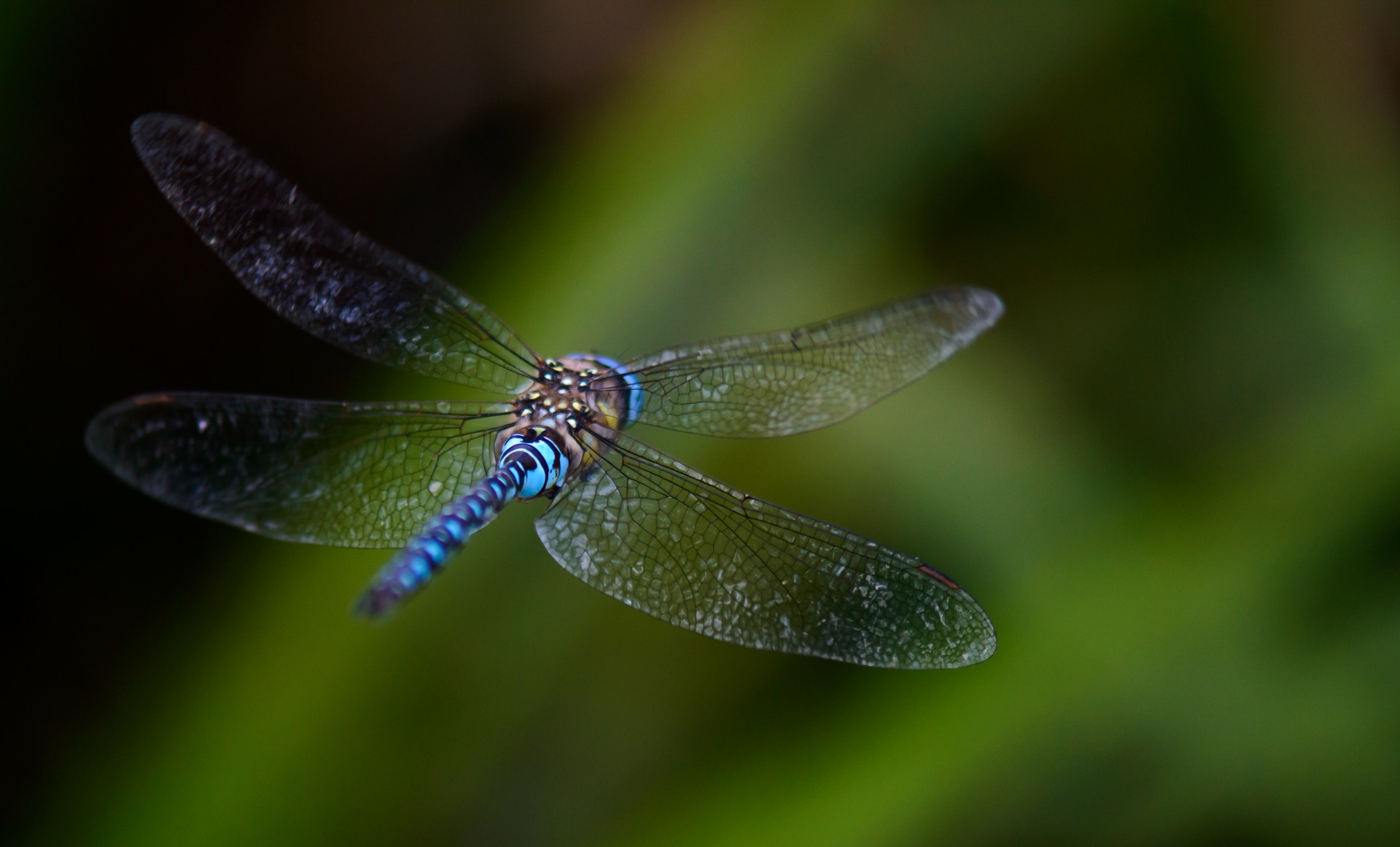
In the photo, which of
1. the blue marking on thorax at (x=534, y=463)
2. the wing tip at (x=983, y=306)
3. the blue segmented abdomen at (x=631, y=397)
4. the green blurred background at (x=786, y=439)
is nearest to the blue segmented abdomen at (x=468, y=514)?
the blue marking on thorax at (x=534, y=463)

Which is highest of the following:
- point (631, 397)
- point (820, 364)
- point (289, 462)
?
point (820, 364)

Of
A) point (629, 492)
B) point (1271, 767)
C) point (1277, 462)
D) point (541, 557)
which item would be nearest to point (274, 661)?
point (541, 557)

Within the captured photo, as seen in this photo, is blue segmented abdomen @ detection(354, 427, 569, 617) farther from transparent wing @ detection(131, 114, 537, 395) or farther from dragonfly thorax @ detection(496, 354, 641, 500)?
transparent wing @ detection(131, 114, 537, 395)

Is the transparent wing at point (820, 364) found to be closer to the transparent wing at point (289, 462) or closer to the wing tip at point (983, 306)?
the wing tip at point (983, 306)

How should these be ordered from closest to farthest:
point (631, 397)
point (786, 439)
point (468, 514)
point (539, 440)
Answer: point (468, 514)
point (539, 440)
point (631, 397)
point (786, 439)

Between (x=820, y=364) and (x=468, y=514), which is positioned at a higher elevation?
(x=820, y=364)

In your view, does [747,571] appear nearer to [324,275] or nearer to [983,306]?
[983,306]

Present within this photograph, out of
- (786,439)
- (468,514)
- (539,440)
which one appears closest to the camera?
(468,514)

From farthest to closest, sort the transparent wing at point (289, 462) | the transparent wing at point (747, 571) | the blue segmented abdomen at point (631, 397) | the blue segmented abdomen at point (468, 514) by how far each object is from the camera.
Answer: the blue segmented abdomen at point (631, 397) → the transparent wing at point (289, 462) → the transparent wing at point (747, 571) → the blue segmented abdomen at point (468, 514)

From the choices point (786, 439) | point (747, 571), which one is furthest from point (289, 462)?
point (786, 439)
